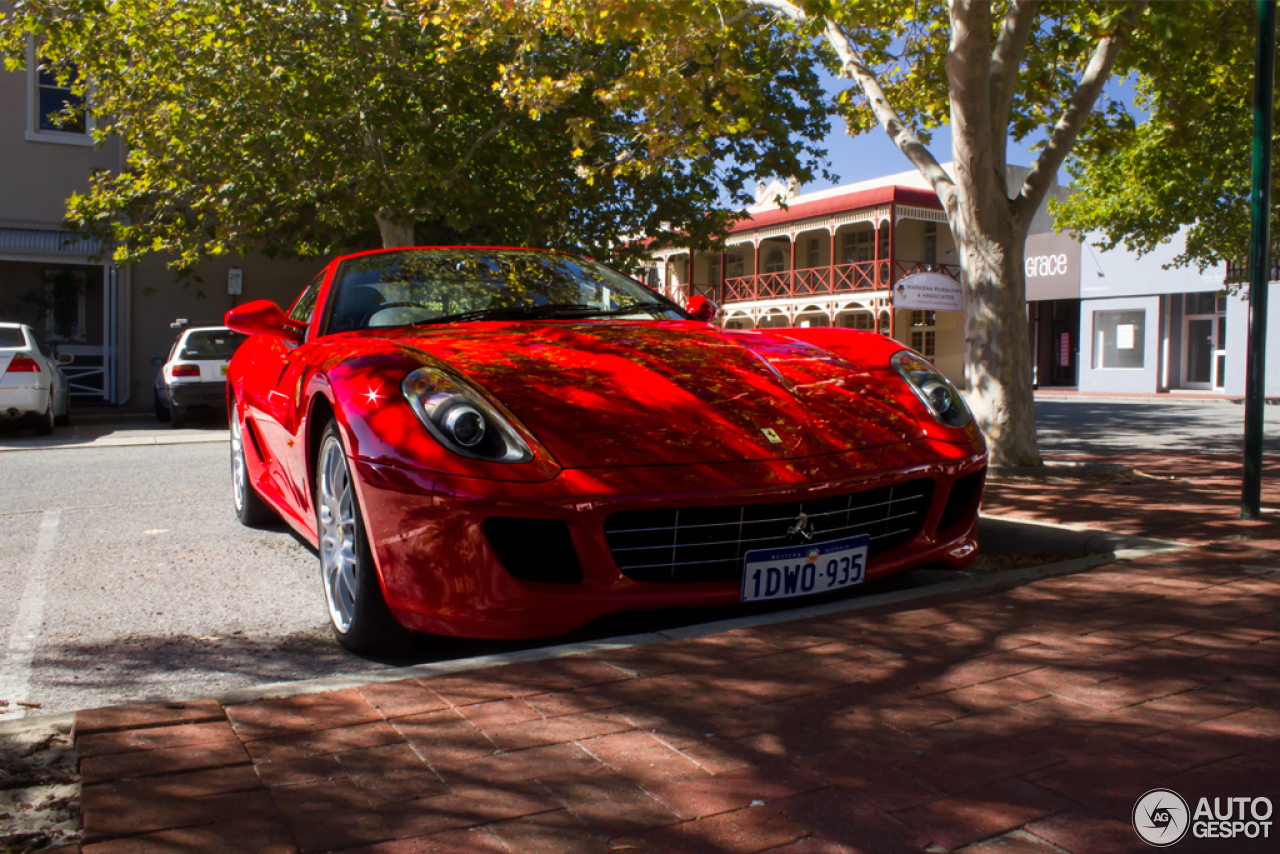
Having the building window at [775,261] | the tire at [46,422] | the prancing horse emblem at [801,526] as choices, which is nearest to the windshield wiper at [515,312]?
the prancing horse emblem at [801,526]

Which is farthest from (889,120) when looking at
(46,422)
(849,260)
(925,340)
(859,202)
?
(849,260)

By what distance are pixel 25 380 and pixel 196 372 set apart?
7.41 feet

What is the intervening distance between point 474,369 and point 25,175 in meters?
17.8

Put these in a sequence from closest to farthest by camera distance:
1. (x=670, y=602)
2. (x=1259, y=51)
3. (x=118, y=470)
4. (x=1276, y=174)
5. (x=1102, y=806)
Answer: (x=1102, y=806), (x=670, y=602), (x=1259, y=51), (x=118, y=470), (x=1276, y=174)

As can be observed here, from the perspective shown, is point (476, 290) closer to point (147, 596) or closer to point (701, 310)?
point (701, 310)

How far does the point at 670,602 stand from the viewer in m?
2.83

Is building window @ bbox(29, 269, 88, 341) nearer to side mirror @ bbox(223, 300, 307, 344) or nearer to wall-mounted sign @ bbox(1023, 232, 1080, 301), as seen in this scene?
side mirror @ bbox(223, 300, 307, 344)

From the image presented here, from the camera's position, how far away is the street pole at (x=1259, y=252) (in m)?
4.80

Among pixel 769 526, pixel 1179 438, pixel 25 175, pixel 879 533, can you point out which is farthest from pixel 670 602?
pixel 25 175

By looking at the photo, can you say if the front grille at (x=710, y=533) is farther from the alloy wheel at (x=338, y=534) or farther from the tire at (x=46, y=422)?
the tire at (x=46, y=422)

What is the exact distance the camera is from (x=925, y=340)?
1326 inches

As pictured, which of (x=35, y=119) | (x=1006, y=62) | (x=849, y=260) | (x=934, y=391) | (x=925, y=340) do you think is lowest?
(x=934, y=391)

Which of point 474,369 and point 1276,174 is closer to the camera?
point 474,369

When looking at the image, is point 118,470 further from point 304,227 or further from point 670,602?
point 304,227
